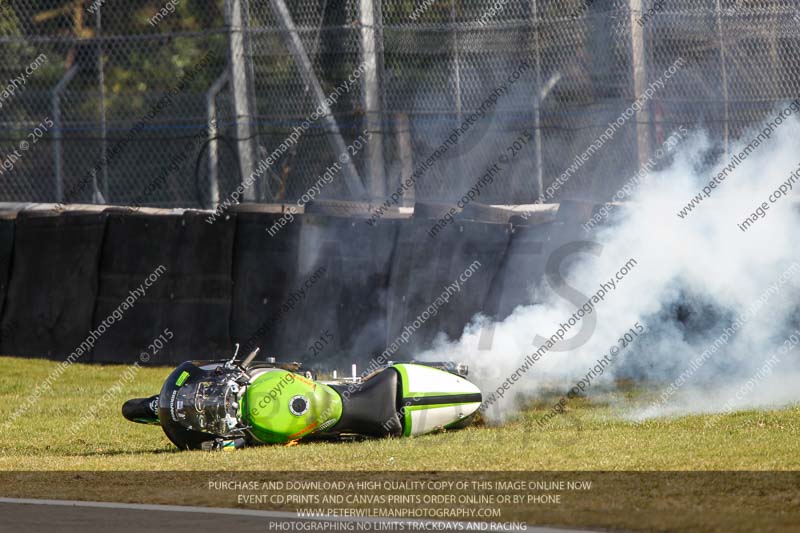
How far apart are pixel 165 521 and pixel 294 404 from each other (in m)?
2.67

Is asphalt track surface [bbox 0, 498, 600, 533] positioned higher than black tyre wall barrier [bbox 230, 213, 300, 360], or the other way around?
black tyre wall barrier [bbox 230, 213, 300, 360]

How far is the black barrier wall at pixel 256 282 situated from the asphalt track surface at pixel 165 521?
641 centimetres

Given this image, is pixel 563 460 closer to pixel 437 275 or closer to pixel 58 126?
pixel 437 275

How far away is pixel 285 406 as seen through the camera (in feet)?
31.5

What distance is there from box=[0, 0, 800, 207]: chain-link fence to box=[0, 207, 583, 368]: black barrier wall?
Answer: 1.00 m

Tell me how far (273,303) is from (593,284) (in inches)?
173

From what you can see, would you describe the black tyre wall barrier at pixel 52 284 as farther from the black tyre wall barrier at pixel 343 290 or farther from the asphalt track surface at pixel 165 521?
the asphalt track surface at pixel 165 521

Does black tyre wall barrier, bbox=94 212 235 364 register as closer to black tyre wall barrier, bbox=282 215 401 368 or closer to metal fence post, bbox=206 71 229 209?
metal fence post, bbox=206 71 229 209

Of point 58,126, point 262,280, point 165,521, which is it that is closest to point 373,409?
point 165,521

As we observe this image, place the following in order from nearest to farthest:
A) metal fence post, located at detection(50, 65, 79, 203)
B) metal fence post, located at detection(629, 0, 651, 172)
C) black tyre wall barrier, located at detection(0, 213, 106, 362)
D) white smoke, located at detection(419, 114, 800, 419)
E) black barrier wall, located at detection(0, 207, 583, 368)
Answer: white smoke, located at detection(419, 114, 800, 419) < black barrier wall, located at detection(0, 207, 583, 368) < metal fence post, located at detection(629, 0, 651, 172) < black tyre wall barrier, located at detection(0, 213, 106, 362) < metal fence post, located at detection(50, 65, 79, 203)

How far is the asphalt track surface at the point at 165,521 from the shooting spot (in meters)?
6.70

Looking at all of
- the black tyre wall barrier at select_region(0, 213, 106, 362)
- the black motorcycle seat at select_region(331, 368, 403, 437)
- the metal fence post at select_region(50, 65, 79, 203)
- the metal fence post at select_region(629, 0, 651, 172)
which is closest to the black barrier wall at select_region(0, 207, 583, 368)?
the black tyre wall barrier at select_region(0, 213, 106, 362)

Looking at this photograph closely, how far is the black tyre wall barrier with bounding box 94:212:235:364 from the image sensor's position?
15.2 metres

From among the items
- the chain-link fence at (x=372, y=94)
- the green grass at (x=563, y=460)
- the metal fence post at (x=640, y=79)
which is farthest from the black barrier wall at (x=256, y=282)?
the green grass at (x=563, y=460)
